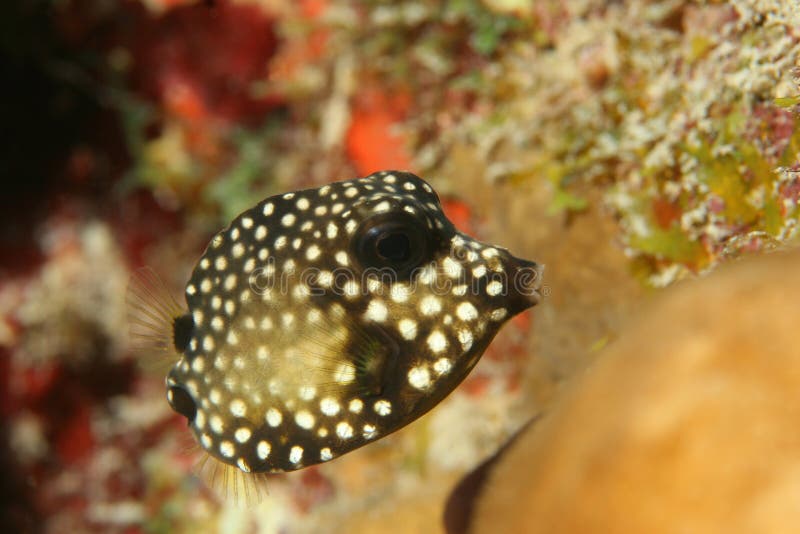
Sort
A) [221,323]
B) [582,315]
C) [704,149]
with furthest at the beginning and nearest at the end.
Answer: [582,315]
[704,149]
[221,323]

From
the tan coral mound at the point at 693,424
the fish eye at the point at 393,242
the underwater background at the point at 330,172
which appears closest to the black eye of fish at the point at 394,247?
the fish eye at the point at 393,242

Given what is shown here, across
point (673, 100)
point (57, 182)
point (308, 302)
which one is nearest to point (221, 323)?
point (308, 302)

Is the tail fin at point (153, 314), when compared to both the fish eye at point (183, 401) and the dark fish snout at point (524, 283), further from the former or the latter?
the dark fish snout at point (524, 283)

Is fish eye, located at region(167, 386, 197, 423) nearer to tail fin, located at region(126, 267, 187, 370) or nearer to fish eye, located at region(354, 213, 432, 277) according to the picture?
tail fin, located at region(126, 267, 187, 370)

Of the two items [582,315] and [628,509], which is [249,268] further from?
[582,315]

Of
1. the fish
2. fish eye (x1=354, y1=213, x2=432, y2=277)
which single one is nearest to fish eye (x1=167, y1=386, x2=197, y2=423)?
the fish

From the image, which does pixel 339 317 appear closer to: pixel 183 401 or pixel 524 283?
pixel 524 283
